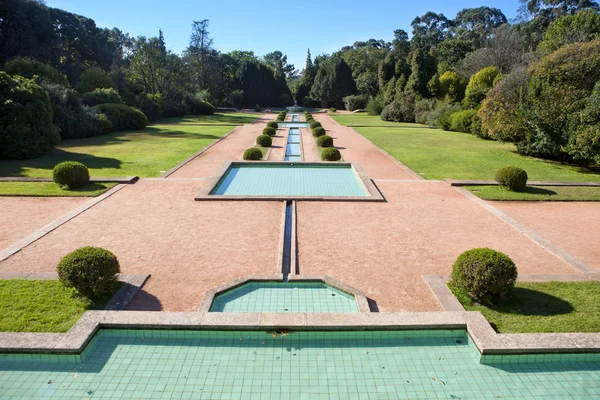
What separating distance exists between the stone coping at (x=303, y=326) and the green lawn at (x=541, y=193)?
838 cm

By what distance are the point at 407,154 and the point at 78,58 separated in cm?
4924

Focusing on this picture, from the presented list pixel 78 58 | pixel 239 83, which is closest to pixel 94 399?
pixel 78 58

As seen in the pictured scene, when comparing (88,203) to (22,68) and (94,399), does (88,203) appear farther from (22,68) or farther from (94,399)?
(22,68)

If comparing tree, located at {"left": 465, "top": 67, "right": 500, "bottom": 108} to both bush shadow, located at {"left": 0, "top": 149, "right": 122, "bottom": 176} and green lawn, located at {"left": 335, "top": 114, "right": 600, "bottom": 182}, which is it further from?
bush shadow, located at {"left": 0, "top": 149, "right": 122, "bottom": 176}

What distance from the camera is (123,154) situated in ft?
66.8

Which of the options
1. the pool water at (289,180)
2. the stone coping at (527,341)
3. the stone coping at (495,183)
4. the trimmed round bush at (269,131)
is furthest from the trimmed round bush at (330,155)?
the stone coping at (527,341)

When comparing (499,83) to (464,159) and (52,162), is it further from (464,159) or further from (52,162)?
(52,162)

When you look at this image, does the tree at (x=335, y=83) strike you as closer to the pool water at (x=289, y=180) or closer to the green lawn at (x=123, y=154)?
the green lawn at (x=123, y=154)

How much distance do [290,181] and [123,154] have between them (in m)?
10.5

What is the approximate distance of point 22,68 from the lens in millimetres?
28250

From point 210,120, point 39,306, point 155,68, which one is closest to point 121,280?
point 39,306

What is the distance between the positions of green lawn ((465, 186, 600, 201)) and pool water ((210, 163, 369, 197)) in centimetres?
423

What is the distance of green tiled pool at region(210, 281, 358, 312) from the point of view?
254 inches

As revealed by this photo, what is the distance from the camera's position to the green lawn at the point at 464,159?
16891 millimetres
